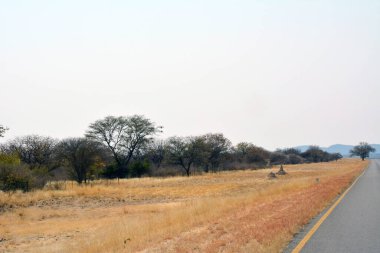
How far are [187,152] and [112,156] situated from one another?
1428 centimetres

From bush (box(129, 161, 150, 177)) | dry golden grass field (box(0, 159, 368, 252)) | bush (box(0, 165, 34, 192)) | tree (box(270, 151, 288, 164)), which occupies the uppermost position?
tree (box(270, 151, 288, 164))

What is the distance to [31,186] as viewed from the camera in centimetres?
4100

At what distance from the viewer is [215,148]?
98.0 meters

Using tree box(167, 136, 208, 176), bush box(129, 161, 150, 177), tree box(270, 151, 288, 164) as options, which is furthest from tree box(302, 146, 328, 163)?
bush box(129, 161, 150, 177)

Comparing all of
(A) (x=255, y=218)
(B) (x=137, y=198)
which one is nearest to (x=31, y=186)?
(B) (x=137, y=198)

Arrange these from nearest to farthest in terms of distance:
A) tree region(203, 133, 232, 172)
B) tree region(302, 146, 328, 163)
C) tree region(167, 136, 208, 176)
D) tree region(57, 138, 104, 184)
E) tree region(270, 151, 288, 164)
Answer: tree region(57, 138, 104, 184) → tree region(167, 136, 208, 176) → tree region(203, 133, 232, 172) → tree region(270, 151, 288, 164) → tree region(302, 146, 328, 163)

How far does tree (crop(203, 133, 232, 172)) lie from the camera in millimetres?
96312

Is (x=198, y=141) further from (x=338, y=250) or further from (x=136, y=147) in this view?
(x=338, y=250)

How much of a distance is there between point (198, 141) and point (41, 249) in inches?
2854

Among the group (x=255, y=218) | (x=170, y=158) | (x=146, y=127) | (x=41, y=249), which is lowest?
(x=41, y=249)

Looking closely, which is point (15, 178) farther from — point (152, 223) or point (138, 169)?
point (138, 169)

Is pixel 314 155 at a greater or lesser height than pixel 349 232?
greater

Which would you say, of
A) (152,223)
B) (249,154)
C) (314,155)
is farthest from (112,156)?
(314,155)

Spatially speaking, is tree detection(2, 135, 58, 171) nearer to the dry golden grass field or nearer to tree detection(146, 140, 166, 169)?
the dry golden grass field
